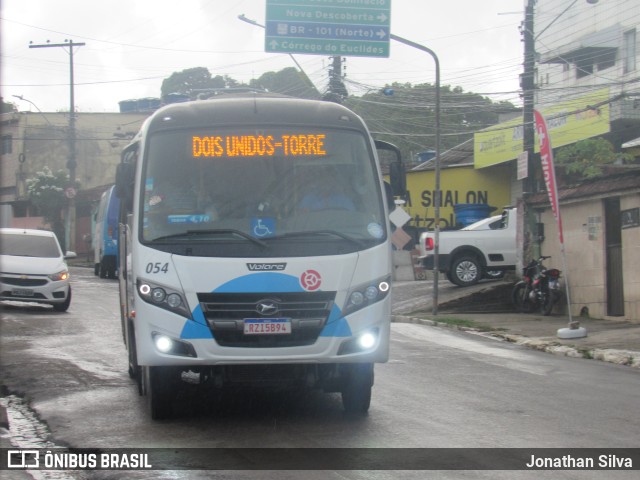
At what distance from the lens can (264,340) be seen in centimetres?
784

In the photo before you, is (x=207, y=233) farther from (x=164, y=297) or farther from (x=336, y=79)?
(x=336, y=79)

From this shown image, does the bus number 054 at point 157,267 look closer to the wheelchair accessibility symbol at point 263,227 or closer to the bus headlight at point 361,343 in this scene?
the wheelchair accessibility symbol at point 263,227

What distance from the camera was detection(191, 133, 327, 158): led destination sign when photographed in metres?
8.51

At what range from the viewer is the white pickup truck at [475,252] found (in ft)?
85.7

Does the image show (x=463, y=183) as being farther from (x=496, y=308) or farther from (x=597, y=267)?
(x=597, y=267)

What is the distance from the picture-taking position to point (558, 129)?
32500mm

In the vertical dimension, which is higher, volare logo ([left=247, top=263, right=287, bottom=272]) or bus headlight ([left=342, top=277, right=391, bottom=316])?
volare logo ([left=247, top=263, right=287, bottom=272])

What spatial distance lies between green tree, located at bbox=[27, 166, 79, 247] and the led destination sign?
160 ft

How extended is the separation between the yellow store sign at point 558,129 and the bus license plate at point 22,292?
17.0m

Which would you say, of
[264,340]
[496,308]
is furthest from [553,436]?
[496,308]

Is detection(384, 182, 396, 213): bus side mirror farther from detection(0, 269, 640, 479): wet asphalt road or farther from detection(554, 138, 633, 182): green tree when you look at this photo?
detection(554, 138, 633, 182): green tree

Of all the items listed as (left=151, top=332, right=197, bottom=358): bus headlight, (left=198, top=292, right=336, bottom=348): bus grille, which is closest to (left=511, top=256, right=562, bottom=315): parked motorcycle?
(left=198, top=292, right=336, bottom=348): bus grille

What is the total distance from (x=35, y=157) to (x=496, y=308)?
46963 mm

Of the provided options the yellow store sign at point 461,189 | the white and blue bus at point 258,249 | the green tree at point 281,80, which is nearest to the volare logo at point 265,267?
the white and blue bus at point 258,249
